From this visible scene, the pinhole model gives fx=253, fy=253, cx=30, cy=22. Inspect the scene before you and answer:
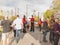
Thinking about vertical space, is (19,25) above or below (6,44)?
above

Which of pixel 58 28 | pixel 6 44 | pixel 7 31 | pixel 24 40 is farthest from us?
pixel 24 40

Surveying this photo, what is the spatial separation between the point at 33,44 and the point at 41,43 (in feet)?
2.01

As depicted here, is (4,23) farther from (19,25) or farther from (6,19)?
(19,25)

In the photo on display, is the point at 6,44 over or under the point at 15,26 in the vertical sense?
under

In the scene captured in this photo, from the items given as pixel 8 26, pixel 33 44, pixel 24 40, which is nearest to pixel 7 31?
pixel 8 26

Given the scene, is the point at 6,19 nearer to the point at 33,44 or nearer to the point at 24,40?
the point at 33,44

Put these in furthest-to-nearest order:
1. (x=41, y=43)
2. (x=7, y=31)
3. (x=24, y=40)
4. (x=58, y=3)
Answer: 1. (x=58, y=3)
2. (x=24, y=40)
3. (x=41, y=43)
4. (x=7, y=31)

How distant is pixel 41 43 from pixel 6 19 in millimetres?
3496

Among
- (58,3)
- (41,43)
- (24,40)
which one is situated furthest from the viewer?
(58,3)

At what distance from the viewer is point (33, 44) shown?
56.0 feet

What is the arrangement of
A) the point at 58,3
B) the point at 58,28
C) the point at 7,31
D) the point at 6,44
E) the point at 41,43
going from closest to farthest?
1. the point at 58,28
2. the point at 7,31
3. the point at 6,44
4. the point at 41,43
5. the point at 58,3

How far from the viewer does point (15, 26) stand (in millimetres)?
16016

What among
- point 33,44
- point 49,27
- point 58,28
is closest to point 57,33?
point 58,28

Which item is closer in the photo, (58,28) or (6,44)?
(58,28)
